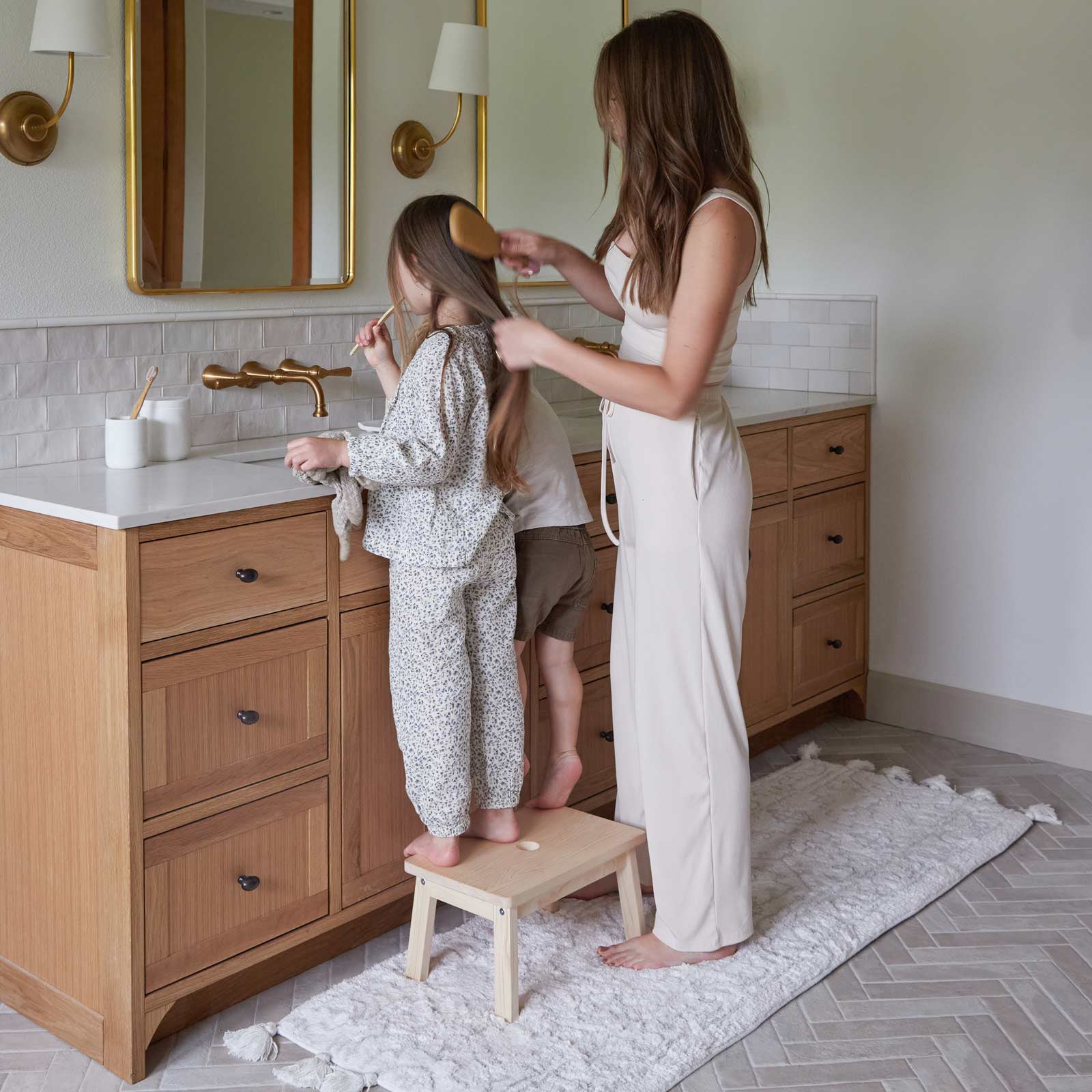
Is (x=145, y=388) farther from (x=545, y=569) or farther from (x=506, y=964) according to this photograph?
(x=506, y=964)

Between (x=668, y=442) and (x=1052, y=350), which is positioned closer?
(x=668, y=442)

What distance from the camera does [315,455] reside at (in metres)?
2.08

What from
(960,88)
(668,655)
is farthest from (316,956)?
(960,88)

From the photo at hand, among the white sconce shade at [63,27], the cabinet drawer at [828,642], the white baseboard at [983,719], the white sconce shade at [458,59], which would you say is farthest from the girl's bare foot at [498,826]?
the white baseboard at [983,719]

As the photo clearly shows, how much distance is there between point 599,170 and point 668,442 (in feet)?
4.89

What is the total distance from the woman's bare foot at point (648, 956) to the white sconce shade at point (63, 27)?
1.78 metres

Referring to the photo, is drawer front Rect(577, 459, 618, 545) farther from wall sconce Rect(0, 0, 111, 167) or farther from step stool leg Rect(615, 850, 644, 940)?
wall sconce Rect(0, 0, 111, 167)

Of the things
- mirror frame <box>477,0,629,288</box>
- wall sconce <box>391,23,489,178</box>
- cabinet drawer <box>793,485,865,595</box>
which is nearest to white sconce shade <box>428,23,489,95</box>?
wall sconce <box>391,23,489,178</box>

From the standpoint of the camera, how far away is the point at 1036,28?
3250 mm

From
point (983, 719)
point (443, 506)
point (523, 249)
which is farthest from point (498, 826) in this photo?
point (983, 719)

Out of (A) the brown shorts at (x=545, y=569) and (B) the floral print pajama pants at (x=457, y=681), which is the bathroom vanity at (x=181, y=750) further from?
(A) the brown shorts at (x=545, y=569)

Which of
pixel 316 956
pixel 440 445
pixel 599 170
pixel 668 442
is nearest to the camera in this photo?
pixel 440 445

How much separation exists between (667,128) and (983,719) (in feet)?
6.93

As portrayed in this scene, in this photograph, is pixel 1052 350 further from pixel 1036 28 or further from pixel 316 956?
pixel 316 956
